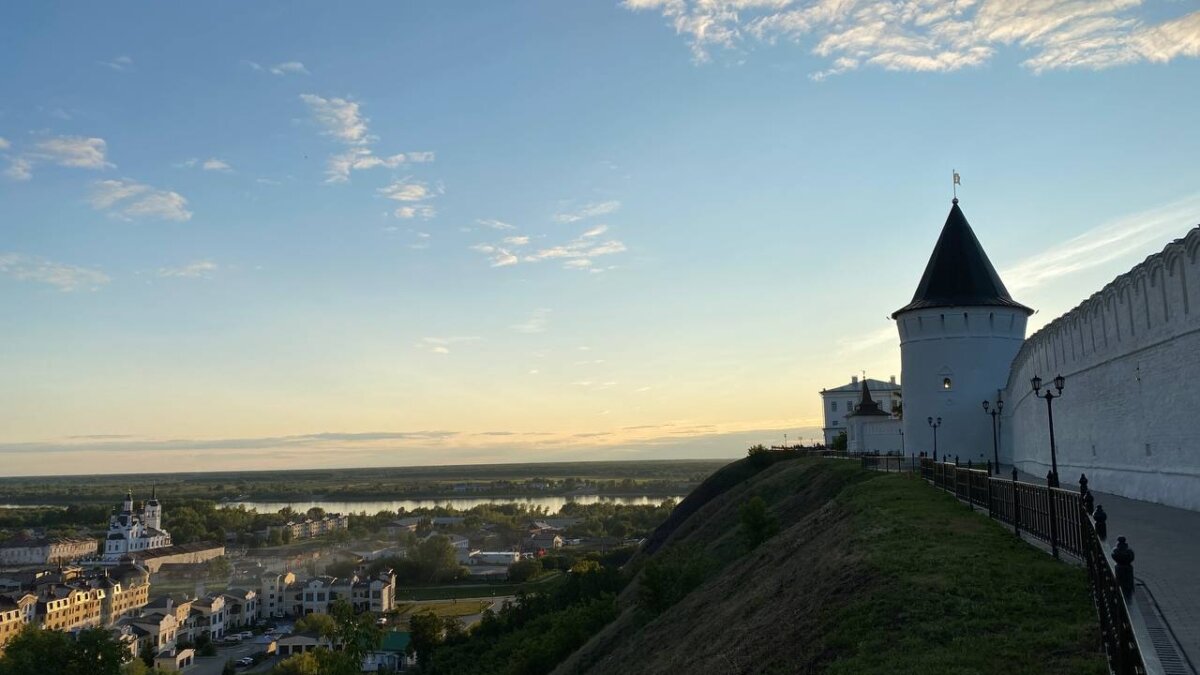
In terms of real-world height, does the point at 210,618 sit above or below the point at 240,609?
above

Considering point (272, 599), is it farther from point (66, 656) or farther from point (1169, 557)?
point (1169, 557)

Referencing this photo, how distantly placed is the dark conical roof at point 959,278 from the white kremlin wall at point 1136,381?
1055 cm

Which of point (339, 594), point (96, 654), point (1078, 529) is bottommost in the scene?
point (339, 594)

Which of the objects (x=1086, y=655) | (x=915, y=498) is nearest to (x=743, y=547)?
(x=915, y=498)

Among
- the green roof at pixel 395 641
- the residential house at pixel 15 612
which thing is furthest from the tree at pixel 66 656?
the residential house at pixel 15 612

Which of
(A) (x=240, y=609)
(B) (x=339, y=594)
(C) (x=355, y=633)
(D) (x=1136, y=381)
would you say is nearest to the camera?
(D) (x=1136, y=381)

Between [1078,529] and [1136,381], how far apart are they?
8777 millimetres

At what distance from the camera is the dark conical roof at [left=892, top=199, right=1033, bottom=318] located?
108 ft

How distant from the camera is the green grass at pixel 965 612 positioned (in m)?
6.40

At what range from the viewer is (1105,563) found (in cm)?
537

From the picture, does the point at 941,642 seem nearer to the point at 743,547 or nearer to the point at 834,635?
the point at 834,635

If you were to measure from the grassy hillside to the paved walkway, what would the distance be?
0.57 m

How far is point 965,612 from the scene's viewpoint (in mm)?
7535

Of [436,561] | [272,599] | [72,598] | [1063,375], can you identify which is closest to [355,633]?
[1063,375]
